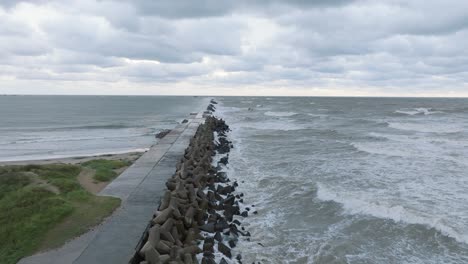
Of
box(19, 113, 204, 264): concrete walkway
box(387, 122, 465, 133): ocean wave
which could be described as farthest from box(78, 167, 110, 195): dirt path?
box(387, 122, 465, 133): ocean wave

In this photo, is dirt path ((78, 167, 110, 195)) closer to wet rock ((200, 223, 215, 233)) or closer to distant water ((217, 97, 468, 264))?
wet rock ((200, 223, 215, 233))

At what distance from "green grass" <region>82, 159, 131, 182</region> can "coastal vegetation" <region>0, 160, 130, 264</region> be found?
1.90 m

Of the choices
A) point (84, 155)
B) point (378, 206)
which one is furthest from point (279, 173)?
point (84, 155)

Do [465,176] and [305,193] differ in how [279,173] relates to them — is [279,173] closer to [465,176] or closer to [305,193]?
[305,193]

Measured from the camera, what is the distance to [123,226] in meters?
8.02

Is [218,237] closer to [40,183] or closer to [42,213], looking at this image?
[42,213]

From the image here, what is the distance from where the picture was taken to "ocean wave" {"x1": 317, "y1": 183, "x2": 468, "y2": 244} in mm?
9383

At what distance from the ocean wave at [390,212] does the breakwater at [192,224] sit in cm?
306

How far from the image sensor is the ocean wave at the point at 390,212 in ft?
30.8

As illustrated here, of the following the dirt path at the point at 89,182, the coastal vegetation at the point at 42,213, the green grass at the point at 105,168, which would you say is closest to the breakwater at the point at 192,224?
the coastal vegetation at the point at 42,213

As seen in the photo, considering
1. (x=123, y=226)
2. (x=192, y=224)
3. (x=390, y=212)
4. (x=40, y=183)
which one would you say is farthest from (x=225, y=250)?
(x=40, y=183)

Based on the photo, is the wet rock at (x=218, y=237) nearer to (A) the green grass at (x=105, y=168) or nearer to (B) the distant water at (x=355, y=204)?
(B) the distant water at (x=355, y=204)

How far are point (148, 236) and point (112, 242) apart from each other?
27.6 inches

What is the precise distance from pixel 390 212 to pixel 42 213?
29.5 ft
